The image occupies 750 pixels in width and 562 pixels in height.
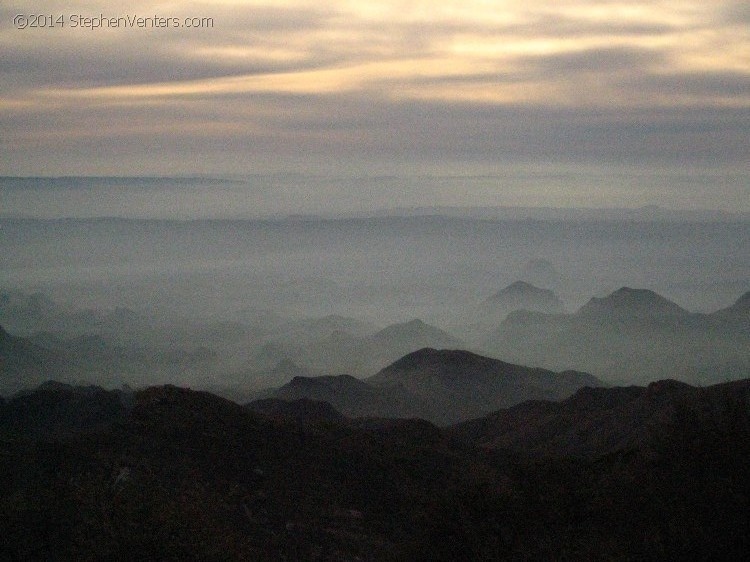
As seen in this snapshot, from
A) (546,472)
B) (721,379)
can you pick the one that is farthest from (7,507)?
(721,379)

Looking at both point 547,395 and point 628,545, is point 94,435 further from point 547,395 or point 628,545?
point 547,395

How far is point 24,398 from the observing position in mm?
82250

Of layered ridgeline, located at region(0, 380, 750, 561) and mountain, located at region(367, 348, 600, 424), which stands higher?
layered ridgeline, located at region(0, 380, 750, 561)

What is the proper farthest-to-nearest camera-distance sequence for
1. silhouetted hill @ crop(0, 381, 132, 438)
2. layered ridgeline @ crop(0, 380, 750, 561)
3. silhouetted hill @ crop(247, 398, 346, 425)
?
silhouetted hill @ crop(247, 398, 346, 425) → silhouetted hill @ crop(0, 381, 132, 438) → layered ridgeline @ crop(0, 380, 750, 561)

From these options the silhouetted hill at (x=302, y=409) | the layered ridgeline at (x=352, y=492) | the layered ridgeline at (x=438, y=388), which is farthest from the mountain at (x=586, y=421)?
the layered ridgeline at (x=438, y=388)

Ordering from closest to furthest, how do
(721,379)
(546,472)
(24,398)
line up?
(546,472)
(24,398)
(721,379)

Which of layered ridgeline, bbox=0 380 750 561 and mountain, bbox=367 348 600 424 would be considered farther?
mountain, bbox=367 348 600 424

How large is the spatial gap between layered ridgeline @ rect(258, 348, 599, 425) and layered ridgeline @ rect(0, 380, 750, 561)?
5550 centimetres

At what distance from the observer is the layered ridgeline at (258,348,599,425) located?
358ft

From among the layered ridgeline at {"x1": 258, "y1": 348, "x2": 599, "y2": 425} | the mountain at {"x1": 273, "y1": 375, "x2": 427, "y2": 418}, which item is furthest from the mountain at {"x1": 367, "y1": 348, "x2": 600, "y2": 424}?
the mountain at {"x1": 273, "y1": 375, "x2": 427, "y2": 418}

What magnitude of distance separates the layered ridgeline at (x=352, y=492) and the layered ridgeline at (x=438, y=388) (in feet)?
182

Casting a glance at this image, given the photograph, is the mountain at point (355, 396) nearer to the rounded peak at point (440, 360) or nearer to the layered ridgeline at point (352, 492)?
the rounded peak at point (440, 360)

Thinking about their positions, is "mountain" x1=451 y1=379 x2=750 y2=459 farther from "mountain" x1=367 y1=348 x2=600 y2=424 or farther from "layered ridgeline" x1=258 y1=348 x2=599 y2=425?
"mountain" x1=367 y1=348 x2=600 y2=424

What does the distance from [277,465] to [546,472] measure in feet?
49.8
